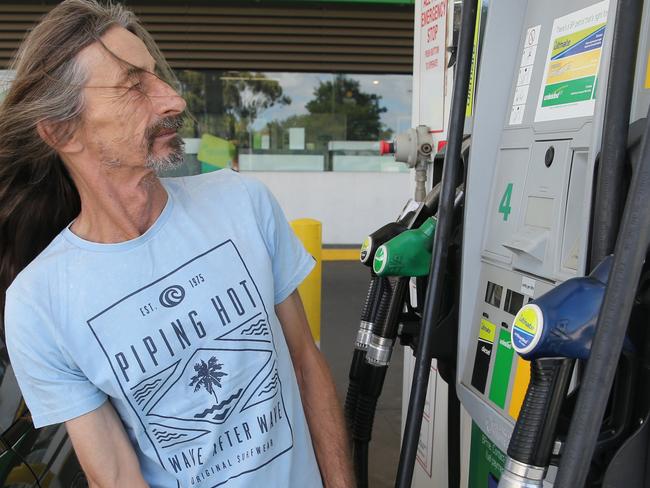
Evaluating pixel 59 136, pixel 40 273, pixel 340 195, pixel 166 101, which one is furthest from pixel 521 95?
pixel 340 195

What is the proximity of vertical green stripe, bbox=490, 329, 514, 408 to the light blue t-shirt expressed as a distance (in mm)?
496

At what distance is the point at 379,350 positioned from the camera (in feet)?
6.13

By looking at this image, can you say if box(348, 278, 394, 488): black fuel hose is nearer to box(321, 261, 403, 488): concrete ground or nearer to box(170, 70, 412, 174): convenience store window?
box(321, 261, 403, 488): concrete ground

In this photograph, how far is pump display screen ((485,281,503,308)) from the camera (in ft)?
5.41

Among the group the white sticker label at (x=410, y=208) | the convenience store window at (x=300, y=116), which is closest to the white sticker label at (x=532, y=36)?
the white sticker label at (x=410, y=208)

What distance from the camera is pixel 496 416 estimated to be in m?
1.58

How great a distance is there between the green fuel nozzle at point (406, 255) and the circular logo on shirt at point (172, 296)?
56 cm

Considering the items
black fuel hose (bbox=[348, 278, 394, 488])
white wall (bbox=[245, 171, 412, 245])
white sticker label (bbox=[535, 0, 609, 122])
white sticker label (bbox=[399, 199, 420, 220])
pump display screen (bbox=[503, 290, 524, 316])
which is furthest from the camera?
white wall (bbox=[245, 171, 412, 245])

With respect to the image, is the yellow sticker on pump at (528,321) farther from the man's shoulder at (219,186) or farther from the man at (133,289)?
the man's shoulder at (219,186)

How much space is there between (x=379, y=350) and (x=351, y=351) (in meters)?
3.99

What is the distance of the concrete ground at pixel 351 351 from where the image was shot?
3998 millimetres

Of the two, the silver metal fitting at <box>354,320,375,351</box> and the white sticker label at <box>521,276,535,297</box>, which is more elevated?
A: the white sticker label at <box>521,276,535,297</box>

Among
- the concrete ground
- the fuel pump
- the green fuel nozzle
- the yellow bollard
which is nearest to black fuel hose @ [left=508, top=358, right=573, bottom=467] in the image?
the fuel pump

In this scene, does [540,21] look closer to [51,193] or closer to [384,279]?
[384,279]
